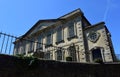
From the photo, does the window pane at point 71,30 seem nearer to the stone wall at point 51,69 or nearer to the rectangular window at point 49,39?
the rectangular window at point 49,39

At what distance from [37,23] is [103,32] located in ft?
43.8

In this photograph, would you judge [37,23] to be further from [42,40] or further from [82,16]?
[82,16]

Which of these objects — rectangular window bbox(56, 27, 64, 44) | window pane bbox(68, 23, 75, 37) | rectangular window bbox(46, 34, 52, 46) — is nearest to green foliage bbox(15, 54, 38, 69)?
window pane bbox(68, 23, 75, 37)

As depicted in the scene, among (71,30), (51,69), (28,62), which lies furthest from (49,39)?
(28,62)

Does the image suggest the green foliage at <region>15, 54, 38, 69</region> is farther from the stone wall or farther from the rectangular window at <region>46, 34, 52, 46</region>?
the rectangular window at <region>46, 34, 52, 46</region>

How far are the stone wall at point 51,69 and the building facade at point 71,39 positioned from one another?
4684 millimetres

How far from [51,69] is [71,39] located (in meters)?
11.3

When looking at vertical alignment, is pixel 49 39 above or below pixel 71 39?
above

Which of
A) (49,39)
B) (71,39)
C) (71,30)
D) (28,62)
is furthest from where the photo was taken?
(49,39)

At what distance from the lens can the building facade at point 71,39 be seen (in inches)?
683

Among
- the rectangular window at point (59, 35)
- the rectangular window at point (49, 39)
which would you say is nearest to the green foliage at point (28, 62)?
the rectangular window at point (59, 35)

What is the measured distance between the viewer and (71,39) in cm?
2008

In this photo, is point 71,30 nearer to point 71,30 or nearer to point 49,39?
point 71,30

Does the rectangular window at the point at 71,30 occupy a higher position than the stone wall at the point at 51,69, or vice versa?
the rectangular window at the point at 71,30
